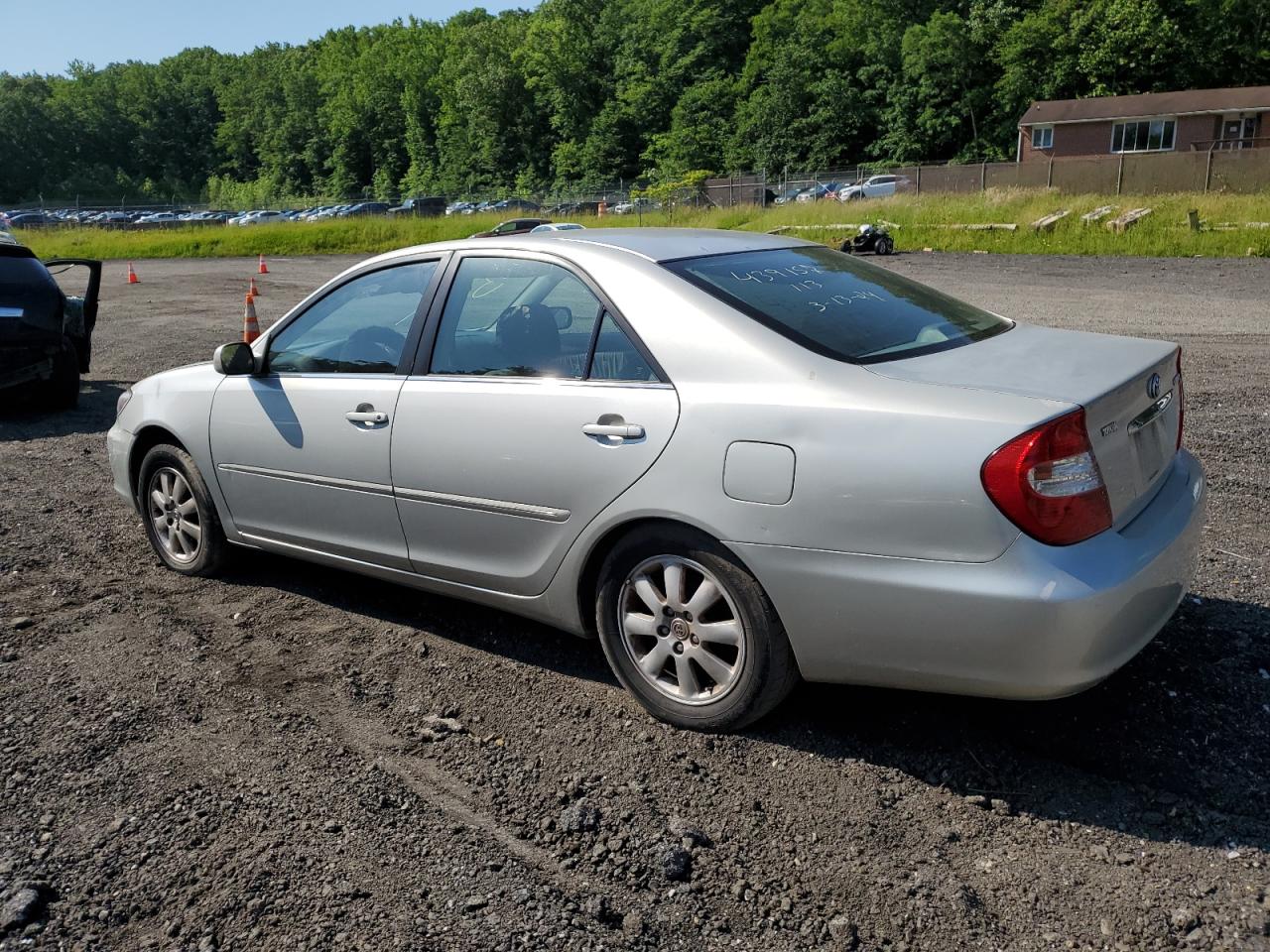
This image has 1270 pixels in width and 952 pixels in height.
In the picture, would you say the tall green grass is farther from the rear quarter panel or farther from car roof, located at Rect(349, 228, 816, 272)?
the rear quarter panel

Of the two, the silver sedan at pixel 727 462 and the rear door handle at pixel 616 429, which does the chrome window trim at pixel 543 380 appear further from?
the rear door handle at pixel 616 429

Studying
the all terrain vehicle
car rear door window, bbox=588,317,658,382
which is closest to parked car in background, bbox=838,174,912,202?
the all terrain vehicle

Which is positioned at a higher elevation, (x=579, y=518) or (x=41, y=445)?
(x=579, y=518)

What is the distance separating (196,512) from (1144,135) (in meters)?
Result: 67.3

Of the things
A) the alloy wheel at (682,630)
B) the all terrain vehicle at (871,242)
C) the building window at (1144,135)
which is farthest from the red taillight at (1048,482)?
the building window at (1144,135)

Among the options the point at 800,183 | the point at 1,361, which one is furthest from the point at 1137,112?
the point at 1,361

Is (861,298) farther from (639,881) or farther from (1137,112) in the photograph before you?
(1137,112)

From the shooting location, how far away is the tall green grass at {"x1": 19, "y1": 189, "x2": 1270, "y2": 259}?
81.0 ft

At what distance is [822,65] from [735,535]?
82.1 m

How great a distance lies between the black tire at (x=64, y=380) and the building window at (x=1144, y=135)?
61919mm

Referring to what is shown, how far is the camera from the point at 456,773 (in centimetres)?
339

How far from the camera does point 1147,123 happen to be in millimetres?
60969

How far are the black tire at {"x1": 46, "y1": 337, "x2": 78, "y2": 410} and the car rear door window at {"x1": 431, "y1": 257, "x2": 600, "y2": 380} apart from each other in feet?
23.4

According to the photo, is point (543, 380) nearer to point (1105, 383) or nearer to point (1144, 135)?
point (1105, 383)
